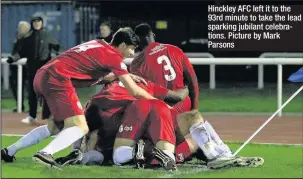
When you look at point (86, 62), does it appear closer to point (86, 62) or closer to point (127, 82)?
point (86, 62)

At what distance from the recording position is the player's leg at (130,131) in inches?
429

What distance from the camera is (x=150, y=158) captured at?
11.0m

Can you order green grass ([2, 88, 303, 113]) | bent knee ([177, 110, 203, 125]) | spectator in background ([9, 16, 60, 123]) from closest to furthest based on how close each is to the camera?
bent knee ([177, 110, 203, 125]) < spectator in background ([9, 16, 60, 123]) < green grass ([2, 88, 303, 113])

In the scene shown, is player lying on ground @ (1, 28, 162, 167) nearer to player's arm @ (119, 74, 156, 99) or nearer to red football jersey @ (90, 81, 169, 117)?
player's arm @ (119, 74, 156, 99)

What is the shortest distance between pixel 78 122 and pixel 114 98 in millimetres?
833

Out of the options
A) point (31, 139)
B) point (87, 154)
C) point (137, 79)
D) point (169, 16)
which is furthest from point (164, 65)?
point (169, 16)

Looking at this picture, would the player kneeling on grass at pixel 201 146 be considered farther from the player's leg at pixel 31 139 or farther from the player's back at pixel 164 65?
the player's leg at pixel 31 139

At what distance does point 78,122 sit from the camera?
10.7 metres

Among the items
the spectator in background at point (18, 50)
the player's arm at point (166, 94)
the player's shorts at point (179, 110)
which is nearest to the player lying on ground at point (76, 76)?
the player's arm at point (166, 94)

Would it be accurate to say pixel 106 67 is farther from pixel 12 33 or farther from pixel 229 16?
pixel 12 33

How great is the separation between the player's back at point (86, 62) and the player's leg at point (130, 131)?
53 centimetres

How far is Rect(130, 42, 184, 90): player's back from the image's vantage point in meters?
11.4

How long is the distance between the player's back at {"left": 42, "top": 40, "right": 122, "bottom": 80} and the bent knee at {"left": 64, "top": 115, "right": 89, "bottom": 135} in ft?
1.49

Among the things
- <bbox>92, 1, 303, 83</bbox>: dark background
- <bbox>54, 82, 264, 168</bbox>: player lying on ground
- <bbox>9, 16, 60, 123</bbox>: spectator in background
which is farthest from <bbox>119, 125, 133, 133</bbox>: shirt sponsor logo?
<bbox>92, 1, 303, 83</bbox>: dark background
